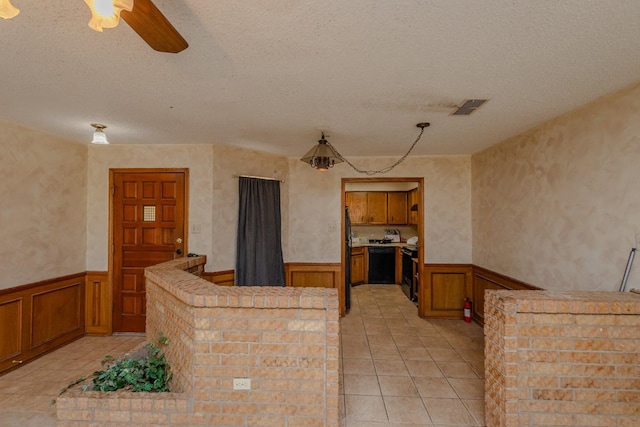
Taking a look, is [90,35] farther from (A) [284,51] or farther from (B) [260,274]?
(B) [260,274]

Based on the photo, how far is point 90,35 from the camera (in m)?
1.58

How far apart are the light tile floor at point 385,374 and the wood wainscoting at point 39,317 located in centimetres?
13

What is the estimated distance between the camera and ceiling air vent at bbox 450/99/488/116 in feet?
7.90

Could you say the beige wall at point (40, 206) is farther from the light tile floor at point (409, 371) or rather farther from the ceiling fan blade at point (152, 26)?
the light tile floor at point (409, 371)

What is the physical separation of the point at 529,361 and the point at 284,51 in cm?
235

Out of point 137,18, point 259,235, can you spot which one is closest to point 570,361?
point 137,18

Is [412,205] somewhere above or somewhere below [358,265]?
above

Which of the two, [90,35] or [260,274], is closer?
[90,35]

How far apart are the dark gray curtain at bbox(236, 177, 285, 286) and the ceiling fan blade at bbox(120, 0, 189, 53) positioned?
2762 millimetres

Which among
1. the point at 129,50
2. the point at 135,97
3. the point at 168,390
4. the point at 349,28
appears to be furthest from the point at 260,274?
the point at 349,28

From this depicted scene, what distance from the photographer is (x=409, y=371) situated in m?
2.87

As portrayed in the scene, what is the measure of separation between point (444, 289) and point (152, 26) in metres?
4.53

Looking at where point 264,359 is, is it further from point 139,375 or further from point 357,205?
point 357,205

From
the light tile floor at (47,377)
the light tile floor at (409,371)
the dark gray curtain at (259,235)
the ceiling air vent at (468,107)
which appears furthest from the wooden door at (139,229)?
the ceiling air vent at (468,107)
